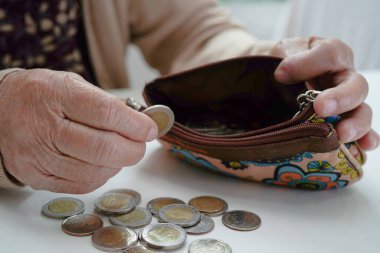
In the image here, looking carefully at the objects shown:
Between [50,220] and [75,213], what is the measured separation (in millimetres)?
29

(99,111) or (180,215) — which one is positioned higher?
(99,111)

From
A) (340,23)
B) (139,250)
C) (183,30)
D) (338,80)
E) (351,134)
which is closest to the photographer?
(139,250)

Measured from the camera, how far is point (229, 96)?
0.77 meters

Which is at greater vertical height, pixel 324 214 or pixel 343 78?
pixel 343 78

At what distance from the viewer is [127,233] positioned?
531 mm

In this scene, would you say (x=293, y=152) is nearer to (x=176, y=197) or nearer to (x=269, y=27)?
(x=176, y=197)

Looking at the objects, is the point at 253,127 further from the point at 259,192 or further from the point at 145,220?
the point at 145,220

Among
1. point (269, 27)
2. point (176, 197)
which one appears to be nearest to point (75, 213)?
point (176, 197)

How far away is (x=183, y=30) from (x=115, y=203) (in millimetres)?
667

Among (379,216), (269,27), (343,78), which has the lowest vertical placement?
(269,27)

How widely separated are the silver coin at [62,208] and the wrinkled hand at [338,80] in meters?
0.32

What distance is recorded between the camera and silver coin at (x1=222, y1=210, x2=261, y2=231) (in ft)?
1.84

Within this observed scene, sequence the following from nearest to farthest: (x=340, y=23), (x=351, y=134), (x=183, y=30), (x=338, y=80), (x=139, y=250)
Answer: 1. (x=139, y=250)
2. (x=351, y=134)
3. (x=338, y=80)
4. (x=183, y=30)
5. (x=340, y=23)

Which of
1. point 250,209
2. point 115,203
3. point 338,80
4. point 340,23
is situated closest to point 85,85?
point 115,203
